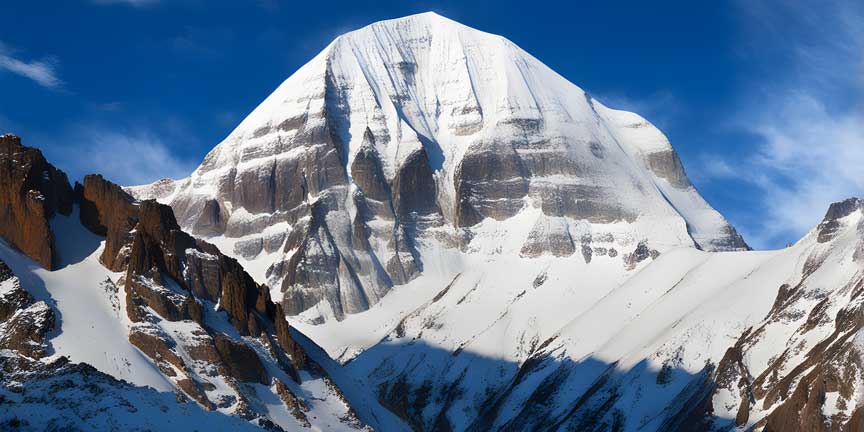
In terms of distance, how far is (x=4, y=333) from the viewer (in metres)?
197

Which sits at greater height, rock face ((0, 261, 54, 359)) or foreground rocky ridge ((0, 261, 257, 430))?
rock face ((0, 261, 54, 359))

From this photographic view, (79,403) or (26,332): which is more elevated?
(26,332)

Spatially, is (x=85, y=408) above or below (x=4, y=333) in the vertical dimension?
below

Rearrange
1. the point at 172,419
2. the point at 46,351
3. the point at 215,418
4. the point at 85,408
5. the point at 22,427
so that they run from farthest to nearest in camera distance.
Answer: the point at 46,351 < the point at 215,418 < the point at 172,419 < the point at 85,408 < the point at 22,427

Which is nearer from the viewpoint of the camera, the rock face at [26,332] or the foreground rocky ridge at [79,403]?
the foreground rocky ridge at [79,403]

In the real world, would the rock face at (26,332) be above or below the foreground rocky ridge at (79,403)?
above

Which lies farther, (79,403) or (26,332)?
(26,332)

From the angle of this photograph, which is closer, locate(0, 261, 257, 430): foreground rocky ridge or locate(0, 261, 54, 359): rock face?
locate(0, 261, 257, 430): foreground rocky ridge

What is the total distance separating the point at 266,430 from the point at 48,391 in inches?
1408

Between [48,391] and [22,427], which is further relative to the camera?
[48,391]

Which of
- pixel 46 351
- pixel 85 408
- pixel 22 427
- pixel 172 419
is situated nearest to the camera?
pixel 22 427

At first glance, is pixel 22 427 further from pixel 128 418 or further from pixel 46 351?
pixel 46 351

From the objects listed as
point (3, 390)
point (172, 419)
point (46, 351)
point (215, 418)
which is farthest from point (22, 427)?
point (46, 351)

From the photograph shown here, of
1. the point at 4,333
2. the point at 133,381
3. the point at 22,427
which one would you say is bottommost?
the point at 22,427
